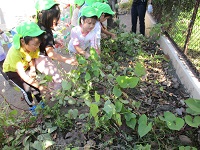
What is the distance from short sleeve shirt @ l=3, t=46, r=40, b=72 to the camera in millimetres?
2375

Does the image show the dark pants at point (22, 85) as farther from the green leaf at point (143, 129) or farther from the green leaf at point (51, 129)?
the green leaf at point (143, 129)

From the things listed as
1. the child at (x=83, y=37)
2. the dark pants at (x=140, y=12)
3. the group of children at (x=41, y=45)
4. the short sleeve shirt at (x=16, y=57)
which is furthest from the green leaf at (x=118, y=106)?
the dark pants at (x=140, y=12)

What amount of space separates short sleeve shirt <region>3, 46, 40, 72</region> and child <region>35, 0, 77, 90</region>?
0.44ft

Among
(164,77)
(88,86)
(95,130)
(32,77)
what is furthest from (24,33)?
(164,77)

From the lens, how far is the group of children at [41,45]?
228 cm

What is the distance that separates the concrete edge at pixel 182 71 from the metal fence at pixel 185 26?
102 millimetres

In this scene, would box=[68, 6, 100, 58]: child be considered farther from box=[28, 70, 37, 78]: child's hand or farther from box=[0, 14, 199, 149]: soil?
box=[0, 14, 199, 149]: soil

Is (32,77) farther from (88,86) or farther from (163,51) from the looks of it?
(163,51)

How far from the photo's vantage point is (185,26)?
3.40 metres

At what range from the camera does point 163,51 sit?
3709mm

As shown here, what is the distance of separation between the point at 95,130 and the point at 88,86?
48cm

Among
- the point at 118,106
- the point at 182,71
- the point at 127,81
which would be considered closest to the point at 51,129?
the point at 118,106

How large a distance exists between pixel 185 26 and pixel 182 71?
967mm

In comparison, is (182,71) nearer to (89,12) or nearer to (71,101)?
(89,12)
